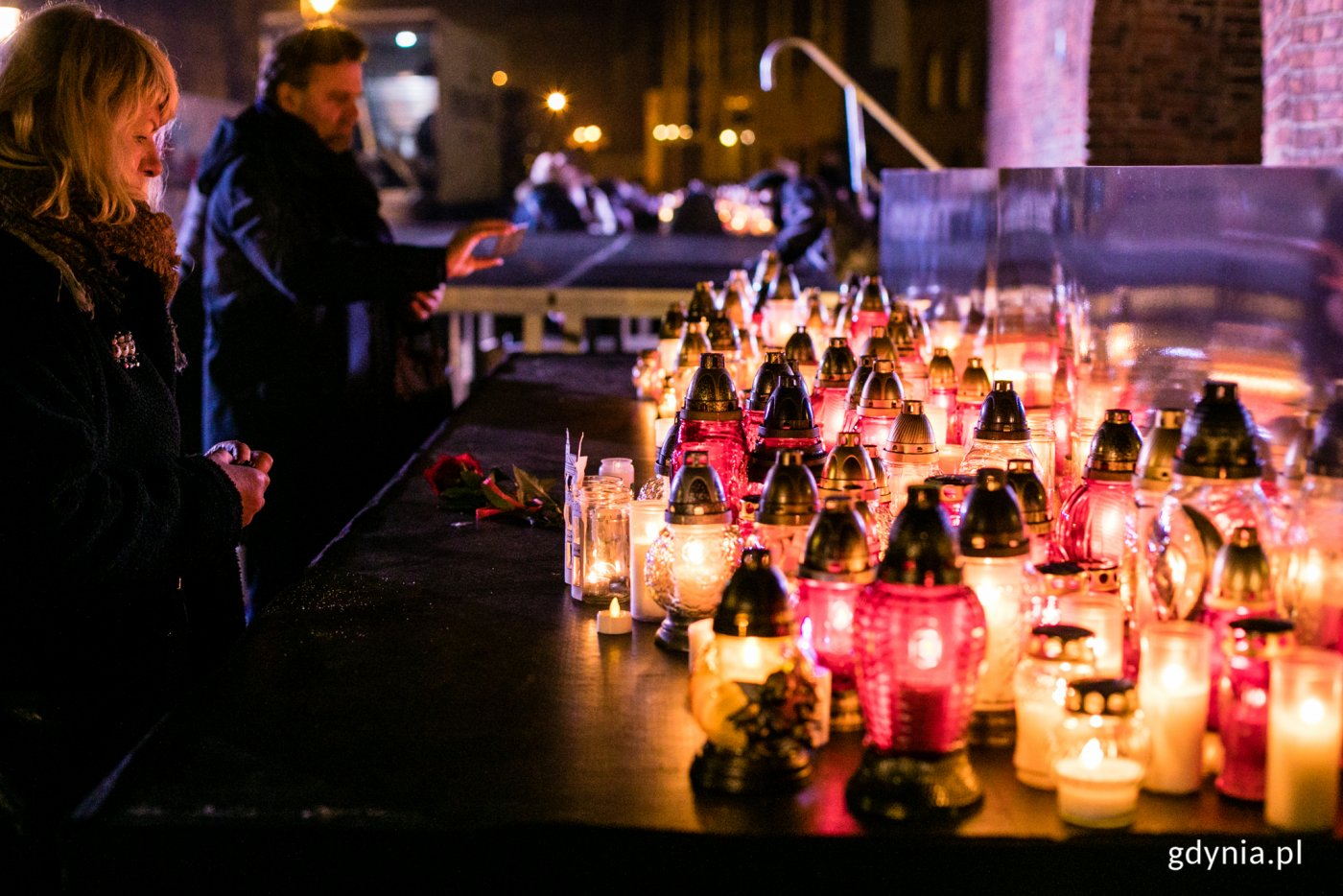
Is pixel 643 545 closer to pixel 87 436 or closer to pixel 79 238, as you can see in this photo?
pixel 87 436

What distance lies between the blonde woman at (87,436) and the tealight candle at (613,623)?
1.90 ft

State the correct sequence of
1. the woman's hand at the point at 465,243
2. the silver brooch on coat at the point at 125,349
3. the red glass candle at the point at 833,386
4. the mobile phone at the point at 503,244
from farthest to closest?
the mobile phone at the point at 503,244, the woman's hand at the point at 465,243, the red glass candle at the point at 833,386, the silver brooch on coat at the point at 125,349

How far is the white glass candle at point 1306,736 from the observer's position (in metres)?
1.23

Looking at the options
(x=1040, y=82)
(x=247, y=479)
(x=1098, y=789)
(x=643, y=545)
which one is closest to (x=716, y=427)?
(x=643, y=545)

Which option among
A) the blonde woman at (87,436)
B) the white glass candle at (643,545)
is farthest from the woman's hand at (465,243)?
the white glass candle at (643,545)

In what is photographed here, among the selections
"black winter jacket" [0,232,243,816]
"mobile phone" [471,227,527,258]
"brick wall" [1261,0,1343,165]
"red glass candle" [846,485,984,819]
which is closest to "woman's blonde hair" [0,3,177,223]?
"black winter jacket" [0,232,243,816]

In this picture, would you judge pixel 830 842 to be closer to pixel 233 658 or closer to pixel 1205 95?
pixel 233 658

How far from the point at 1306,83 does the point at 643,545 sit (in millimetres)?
3416

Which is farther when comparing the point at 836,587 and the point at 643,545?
the point at 643,545

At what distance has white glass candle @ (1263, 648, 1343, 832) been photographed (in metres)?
1.23

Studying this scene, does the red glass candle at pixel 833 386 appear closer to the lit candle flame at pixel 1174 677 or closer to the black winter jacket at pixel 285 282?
the lit candle flame at pixel 1174 677

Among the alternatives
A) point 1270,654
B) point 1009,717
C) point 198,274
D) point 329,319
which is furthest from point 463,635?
point 198,274

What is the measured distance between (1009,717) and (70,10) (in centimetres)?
160

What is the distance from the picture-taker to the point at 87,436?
6.02ft
